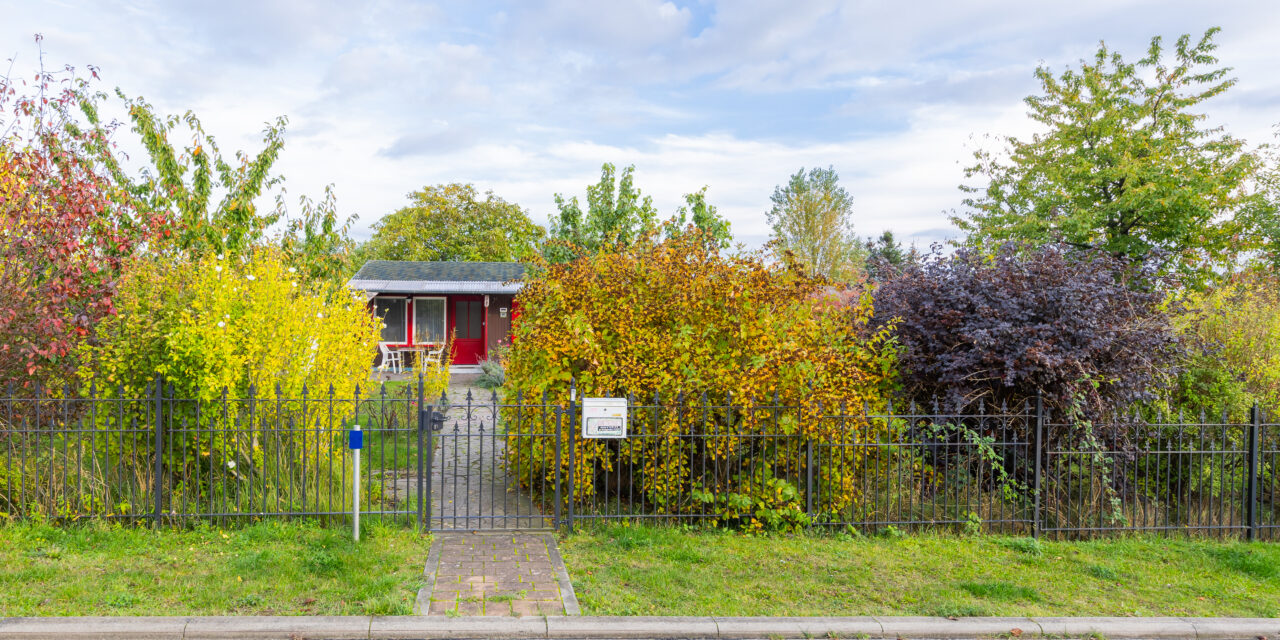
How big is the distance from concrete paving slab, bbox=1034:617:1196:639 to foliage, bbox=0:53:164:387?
7079 millimetres

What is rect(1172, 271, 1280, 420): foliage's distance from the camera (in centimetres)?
717

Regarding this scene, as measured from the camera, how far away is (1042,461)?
6.68 meters

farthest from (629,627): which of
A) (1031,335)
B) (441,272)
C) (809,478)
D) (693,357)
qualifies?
(441,272)

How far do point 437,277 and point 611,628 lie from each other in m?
21.0

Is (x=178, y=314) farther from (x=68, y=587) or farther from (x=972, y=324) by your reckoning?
(x=972, y=324)

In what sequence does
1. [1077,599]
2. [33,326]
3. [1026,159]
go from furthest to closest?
[1026,159] < [33,326] < [1077,599]

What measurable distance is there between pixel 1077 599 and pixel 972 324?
8.04 feet

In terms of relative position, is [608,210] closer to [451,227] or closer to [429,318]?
[429,318]

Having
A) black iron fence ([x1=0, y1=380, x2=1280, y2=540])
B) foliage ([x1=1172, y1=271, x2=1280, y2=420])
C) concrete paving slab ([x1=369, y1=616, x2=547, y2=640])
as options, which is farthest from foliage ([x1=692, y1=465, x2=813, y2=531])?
foliage ([x1=1172, y1=271, x2=1280, y2=420])

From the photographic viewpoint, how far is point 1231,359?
744 cm

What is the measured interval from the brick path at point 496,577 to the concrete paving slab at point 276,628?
0.40 m

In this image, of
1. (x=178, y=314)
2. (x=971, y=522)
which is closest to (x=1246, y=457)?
(x=971, y=522)

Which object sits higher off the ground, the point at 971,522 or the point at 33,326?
the point at 33,326

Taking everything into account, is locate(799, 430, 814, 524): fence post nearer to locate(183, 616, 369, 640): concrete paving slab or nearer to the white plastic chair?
locate(183, 616, 369, 640): concrete paving slab
